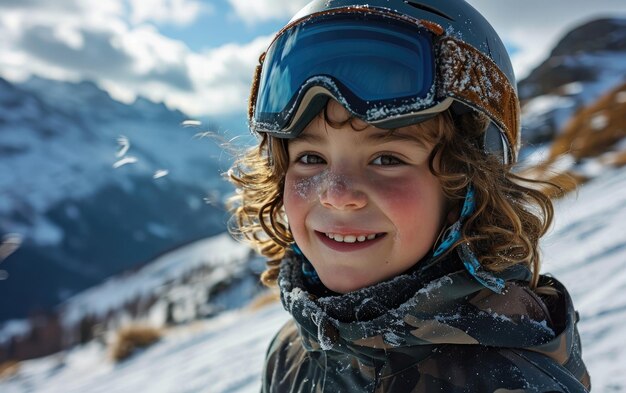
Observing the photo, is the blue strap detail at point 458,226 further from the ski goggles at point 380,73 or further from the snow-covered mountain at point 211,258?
the snow-covered mountain at point 211,258

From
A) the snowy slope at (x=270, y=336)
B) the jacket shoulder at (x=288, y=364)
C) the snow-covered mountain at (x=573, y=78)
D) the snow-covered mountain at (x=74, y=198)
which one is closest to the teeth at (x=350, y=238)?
the jacket shoulder at (x=288, y=364)

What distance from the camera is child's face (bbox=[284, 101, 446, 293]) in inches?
56.2

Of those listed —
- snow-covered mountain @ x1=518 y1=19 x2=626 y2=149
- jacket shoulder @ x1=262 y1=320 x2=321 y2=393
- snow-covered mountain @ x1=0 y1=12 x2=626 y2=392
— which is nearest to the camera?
jacket shoulder @ x1=262 y1=320 x2=321 y2=393

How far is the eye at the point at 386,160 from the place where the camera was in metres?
1.47

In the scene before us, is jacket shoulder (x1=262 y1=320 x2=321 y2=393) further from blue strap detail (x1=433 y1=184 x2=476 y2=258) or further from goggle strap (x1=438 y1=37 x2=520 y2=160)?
goggle strap (x1=438 y1=37 x2=520 y2=160)

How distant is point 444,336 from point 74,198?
475ft

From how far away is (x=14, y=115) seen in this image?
147375 mm

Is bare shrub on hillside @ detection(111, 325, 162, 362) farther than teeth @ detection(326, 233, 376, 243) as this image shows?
Yes

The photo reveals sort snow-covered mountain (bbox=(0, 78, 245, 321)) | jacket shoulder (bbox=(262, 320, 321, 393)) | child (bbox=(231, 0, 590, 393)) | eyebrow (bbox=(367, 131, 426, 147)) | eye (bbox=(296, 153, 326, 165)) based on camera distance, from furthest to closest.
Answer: snow-covered mountain (bbox=(0, 78, 245, 321))
jacket shoulder (bbox=(262, 320, 321, 393))
eye (bbox=(296, 153, 326, 165))
eyebrow (bbox=(367, 131, 426, 147))
child (bbox=(231, 0, 590, 393))

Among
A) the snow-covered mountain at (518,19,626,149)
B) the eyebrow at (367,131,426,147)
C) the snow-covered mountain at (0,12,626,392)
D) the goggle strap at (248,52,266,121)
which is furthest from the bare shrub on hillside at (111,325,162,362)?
the snow-covered mountain at (518,19,626,149)

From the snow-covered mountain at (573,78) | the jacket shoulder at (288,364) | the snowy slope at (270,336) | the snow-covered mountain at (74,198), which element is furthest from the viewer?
the snow-covered mountain at (74,198)

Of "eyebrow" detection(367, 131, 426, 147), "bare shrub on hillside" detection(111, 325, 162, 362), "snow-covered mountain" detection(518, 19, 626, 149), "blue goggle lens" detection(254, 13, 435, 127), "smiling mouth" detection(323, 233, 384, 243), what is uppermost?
"snow-covered mountain" detection(518, 19, 626, 149)

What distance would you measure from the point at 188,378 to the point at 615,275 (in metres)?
3.34

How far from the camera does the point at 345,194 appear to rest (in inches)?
55.6
